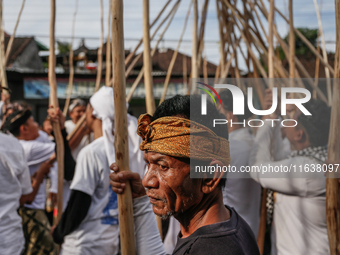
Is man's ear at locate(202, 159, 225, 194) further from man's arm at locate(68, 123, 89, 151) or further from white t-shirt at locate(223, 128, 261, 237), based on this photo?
man's arm at locate(68, 123, 89, 151)

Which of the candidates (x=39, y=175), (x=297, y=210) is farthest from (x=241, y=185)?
(x=39, y=175)

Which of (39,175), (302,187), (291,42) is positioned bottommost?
(39,175)

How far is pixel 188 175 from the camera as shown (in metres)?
1.02

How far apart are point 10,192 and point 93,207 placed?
0.57m

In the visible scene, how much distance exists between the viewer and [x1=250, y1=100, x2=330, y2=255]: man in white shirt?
188 cm

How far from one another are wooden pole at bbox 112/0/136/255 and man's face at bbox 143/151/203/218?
0.23 metres

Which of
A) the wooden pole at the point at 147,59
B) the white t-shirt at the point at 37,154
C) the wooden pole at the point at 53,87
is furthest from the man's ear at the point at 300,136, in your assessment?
the white t-shirt at the point at 37,154

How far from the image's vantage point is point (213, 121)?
1100 mm

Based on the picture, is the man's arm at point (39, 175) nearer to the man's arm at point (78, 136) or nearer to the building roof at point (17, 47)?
the man's arm at point (78, 136)

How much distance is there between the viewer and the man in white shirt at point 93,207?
1925 mm

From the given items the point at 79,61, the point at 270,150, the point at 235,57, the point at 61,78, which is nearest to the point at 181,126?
the point at 270,150

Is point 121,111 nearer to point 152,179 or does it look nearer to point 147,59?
point 152,179

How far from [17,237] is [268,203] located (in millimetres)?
1781

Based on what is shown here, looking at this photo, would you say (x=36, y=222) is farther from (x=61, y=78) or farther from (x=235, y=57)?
(x=61, y=78)
